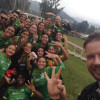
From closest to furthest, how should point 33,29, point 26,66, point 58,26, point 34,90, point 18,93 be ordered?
point 34,90 → point 18,93 → point 26,66 → point 33,29 → point 58,26

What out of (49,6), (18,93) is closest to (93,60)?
(18,93)

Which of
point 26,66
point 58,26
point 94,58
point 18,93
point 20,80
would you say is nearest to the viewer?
point 94,58

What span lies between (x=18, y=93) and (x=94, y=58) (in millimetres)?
1981

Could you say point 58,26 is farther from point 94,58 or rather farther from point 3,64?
point 94,58

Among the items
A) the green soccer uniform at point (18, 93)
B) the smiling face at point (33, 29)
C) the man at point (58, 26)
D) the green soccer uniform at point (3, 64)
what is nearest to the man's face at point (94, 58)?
the green soccer uniform at point (18, 93)

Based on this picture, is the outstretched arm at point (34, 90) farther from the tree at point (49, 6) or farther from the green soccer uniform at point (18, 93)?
the tree at point (49, 6)

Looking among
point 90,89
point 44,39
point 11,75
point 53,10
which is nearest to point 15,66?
point 11,75

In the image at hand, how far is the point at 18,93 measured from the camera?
2.56 meters

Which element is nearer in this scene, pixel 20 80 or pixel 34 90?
pixel 34 90

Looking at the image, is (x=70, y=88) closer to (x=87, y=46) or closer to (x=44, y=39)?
(x=44, y=39)

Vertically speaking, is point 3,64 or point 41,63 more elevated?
point 41,63

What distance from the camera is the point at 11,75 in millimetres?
2900

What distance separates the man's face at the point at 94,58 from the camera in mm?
1101

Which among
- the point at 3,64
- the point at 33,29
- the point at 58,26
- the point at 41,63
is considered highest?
the point at 58,26
